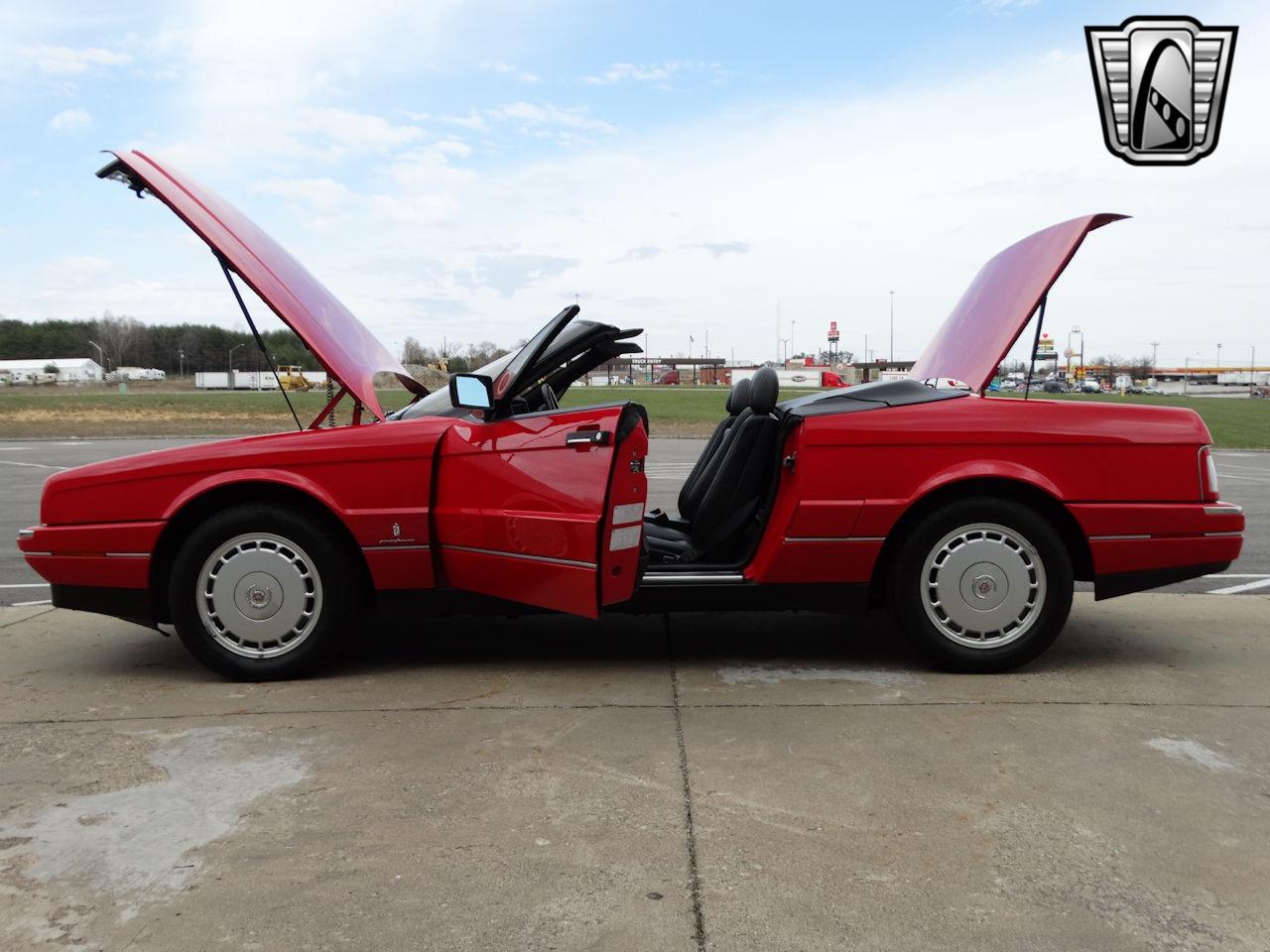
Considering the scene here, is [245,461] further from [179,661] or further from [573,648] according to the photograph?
[573,648]

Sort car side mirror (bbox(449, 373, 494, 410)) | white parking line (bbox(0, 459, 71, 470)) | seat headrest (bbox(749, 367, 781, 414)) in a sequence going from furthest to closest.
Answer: white parking line (bbox(0, 459, 71, 470)), seat headrest (bbox(749, 367, 781, 414)), car side mirror (bbox(449, 373, 494, 410))

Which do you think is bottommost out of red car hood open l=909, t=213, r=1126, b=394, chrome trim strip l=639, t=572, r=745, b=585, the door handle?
chrome trim strip l=639, t=572, r=745, b=585

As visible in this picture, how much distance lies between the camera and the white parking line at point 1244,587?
5996 mm

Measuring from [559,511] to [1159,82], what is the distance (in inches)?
279

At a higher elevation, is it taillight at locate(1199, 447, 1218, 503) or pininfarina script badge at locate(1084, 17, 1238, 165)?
pininfarina script badge at locate(1084, 17, 1238, 165)

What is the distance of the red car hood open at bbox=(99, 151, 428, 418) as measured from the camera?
3875 millimetres

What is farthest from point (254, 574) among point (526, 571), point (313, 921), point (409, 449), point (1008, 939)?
point (1008, 939)

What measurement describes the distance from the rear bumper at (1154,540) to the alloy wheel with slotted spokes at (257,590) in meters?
3.10

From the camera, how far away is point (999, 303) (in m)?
4.38

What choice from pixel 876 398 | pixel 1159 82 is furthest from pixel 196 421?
pixel 876 398

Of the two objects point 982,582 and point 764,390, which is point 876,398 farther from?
point 982,582

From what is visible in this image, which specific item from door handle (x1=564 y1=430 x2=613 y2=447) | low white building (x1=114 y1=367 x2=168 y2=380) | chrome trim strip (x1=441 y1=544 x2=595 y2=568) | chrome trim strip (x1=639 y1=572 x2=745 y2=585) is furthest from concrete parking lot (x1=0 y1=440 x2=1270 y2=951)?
low white building (x1=114 y1=367 x2=168 y2=380)

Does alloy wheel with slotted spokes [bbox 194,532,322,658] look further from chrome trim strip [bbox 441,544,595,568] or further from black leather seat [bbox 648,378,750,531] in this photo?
black leather seat [bbox 648,378,750,531]

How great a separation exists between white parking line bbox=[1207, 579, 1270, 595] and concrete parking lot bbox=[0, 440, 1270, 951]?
5.06 feet
